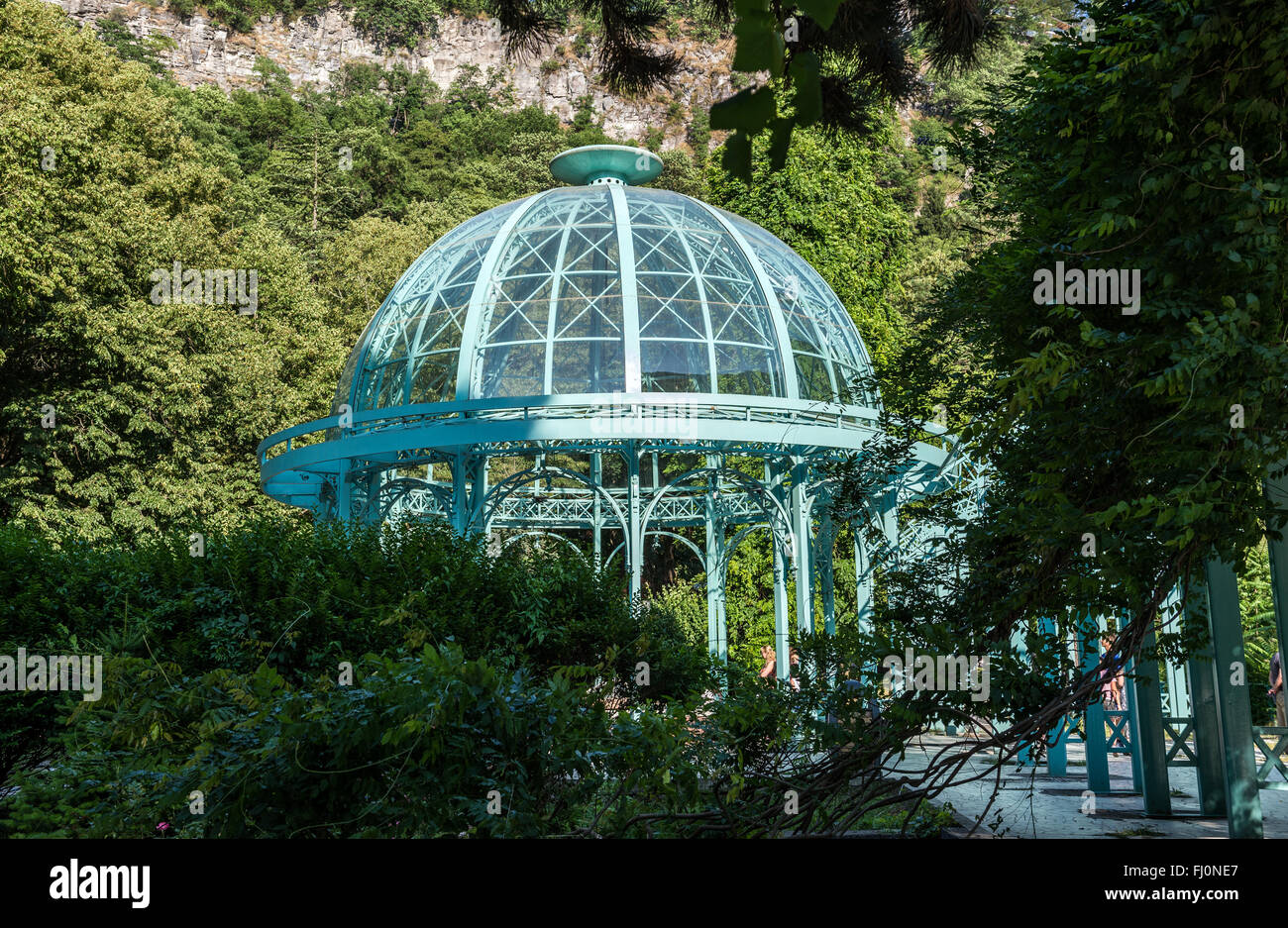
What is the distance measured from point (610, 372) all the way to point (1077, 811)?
32.0 ft

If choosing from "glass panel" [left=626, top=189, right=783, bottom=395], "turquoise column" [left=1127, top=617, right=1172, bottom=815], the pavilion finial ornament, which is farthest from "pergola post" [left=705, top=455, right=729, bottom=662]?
"turquoise column" [left=1127, top=617, right=1172, bottom=815]

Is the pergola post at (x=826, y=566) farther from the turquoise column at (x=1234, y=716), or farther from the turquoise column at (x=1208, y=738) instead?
the turquoise column at (x=1234, y=716)

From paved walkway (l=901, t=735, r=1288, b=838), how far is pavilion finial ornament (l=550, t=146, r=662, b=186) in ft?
41.6

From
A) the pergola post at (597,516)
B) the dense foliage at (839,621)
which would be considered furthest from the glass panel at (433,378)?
the dense foliage at (839,621)

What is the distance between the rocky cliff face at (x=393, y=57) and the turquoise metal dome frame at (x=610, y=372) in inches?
2260

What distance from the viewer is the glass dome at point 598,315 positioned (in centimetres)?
1697

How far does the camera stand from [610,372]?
17.0 m

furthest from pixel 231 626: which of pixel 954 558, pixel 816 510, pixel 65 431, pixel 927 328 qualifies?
pixel 65 431

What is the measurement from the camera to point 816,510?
752 inches

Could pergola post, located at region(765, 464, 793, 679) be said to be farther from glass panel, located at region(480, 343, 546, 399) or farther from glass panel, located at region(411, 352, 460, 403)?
glass panel, located at region(411, 352, 460, 403)

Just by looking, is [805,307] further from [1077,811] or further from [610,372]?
[1077,811]

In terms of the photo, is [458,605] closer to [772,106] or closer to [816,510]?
[772,106]

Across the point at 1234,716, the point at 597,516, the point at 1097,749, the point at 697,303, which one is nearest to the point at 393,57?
the point at 697,303

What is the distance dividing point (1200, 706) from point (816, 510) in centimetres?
989
